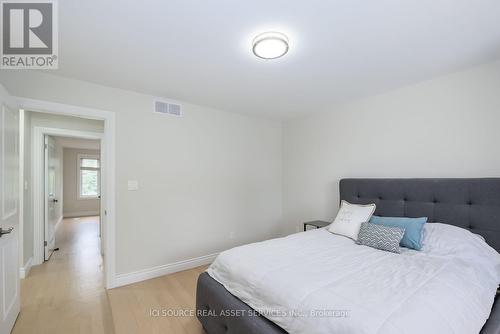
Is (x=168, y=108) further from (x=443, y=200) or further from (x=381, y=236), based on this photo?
(x=443, y=200)

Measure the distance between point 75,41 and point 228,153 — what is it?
7.38ft

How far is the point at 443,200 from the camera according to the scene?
2.20 m

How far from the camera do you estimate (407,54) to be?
193cm

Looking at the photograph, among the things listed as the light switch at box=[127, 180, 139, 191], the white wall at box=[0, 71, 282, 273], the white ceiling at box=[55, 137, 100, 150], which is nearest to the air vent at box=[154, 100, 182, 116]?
the white wall at box=[0, 71, 282, 273]

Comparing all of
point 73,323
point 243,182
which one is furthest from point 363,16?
point 73,323

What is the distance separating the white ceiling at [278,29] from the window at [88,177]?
20.6 ft

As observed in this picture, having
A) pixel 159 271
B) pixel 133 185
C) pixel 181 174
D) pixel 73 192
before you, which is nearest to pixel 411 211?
pixel 181 174

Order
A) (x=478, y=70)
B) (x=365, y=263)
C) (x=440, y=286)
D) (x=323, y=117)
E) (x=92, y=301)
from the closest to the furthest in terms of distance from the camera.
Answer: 1. (x=440, y=286)
2. (x=365, y=263)
3. (x=478, y=70)
4. (x=92, y=301)
5. (x=323, y=117)

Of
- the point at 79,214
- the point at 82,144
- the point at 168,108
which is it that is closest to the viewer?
the point at 168,108

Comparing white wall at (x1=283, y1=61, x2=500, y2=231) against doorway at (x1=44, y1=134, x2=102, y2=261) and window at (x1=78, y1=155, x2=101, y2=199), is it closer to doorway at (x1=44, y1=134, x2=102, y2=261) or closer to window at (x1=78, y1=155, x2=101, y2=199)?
Answer: doorway at (x1=44, y1=134, x2=102, y2=261)

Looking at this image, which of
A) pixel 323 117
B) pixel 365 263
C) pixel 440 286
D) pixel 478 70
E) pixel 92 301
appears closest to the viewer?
pixel 440 286

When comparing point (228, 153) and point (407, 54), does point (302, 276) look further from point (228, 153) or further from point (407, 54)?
point (228, 153)

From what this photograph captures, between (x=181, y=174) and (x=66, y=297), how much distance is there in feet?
5.83

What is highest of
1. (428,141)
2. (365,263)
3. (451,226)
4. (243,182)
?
(428,141)
